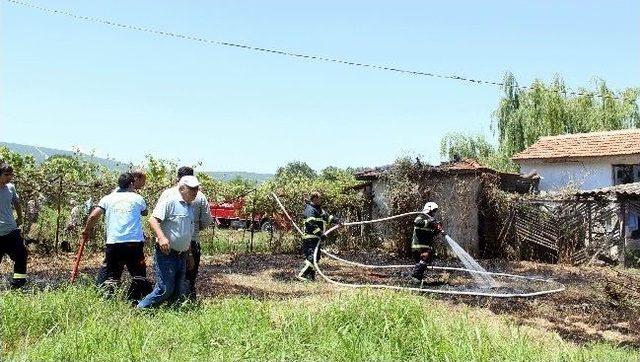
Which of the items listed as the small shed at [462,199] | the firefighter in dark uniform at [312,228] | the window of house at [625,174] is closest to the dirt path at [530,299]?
the firefighter in dark uniform at [312,228]

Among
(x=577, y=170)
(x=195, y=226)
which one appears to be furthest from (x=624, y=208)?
(x=195, y=226)

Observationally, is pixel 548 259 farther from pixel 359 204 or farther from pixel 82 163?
pixel 82 163

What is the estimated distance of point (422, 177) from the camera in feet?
52.6

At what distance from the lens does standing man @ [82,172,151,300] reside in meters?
6.63

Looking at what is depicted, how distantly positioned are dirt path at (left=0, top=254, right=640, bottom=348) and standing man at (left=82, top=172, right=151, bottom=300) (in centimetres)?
118

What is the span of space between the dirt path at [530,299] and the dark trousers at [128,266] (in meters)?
1.10

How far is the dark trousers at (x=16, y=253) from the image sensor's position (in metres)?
7.32

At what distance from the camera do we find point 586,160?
2428 centimetres

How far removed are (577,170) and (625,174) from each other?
1842mm

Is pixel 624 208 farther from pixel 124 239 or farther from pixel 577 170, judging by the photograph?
pixel 124 239

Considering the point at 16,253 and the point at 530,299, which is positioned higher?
the point at 16,253

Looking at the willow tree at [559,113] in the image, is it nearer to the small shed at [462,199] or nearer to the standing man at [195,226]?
the small shed at [462,199]

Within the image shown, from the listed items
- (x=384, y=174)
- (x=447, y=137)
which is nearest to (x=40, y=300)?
(x=384, y=174)

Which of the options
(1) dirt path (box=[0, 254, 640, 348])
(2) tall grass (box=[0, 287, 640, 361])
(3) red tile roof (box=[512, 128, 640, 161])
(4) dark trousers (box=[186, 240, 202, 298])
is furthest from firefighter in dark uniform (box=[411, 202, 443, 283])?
(3) red tile roof (box=[512, 128, 640, 161])
